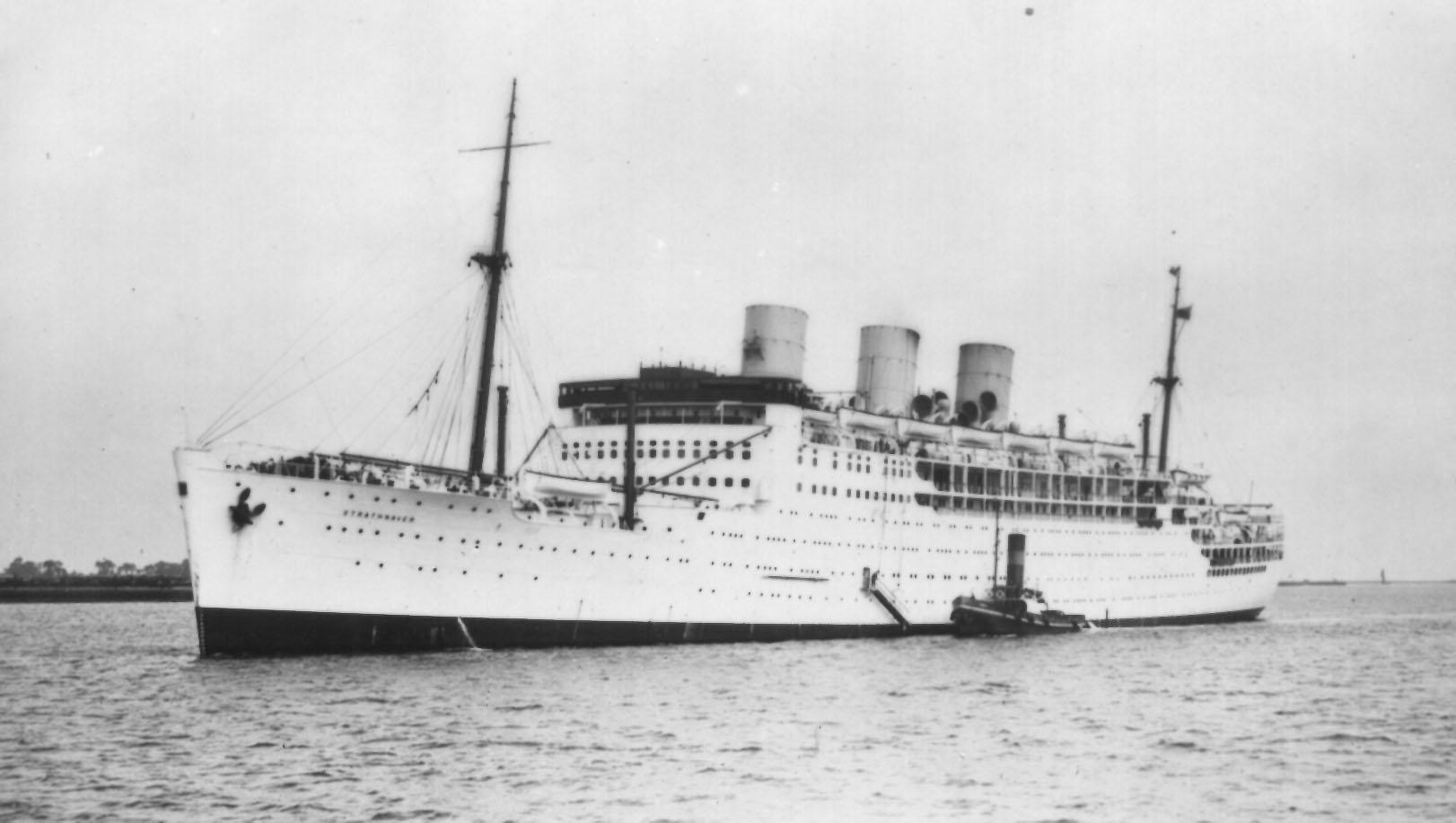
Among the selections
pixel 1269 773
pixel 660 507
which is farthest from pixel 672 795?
pixel 660 507

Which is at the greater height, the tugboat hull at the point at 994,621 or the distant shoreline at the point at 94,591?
the tugboat hull at the point at 994,621

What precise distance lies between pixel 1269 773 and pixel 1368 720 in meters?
5.88

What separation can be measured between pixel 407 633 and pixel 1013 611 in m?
19.5

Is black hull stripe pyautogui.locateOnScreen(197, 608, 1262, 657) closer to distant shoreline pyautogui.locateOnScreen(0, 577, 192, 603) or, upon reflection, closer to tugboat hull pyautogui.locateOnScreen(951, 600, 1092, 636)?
tugboat hull pyautogui.locateOnScreen(951, 600, 1092, 636)

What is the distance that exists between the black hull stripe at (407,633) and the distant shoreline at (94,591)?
42777 millimetres

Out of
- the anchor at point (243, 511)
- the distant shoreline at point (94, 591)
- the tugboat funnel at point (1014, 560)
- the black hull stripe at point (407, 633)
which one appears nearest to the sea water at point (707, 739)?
the black hull stripe at point (407, 633)

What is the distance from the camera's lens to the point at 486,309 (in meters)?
28.2

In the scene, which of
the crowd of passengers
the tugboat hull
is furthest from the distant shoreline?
the crowd of passengers

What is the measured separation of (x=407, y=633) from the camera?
24.2 metres

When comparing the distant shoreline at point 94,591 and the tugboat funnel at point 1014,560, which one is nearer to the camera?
the tugboat funnel at point 1014,560

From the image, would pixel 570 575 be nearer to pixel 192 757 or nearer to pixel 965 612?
pixel 192 757

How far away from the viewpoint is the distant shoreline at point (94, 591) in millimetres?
61438

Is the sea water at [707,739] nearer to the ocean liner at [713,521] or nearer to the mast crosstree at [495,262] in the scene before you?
the ocean liner at [713,521]

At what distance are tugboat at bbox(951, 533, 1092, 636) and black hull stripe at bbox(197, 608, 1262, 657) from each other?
331 inches
